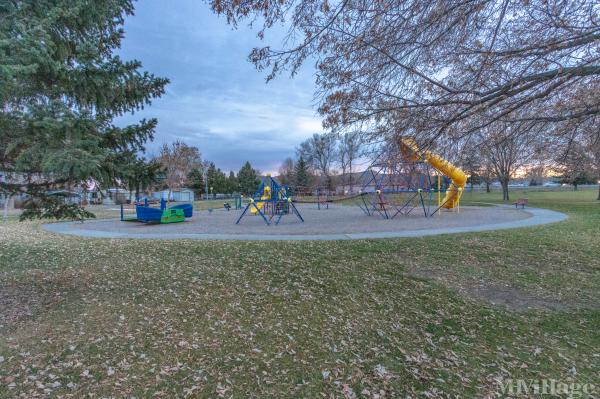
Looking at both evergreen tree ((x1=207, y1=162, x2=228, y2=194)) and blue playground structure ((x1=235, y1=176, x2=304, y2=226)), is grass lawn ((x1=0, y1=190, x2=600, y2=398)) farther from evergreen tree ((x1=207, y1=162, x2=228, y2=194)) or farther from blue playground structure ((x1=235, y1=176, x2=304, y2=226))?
evergreen tree ((x1=207, y1=162, x2=228, y2=194))

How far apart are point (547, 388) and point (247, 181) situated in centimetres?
6621

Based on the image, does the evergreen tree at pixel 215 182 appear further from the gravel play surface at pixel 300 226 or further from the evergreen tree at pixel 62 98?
the evergreen tree at pixel 62 98

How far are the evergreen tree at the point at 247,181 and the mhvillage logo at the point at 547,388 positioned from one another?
63.7m

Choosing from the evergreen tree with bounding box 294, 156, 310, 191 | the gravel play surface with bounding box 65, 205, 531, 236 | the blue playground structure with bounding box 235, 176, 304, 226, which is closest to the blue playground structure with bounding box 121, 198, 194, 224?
the gravel play surface with bounding box 65, 205, 531, 236

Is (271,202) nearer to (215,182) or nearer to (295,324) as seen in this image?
(295,324)

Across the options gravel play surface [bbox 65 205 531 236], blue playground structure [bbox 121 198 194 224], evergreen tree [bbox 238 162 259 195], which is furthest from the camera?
evergreen tree [bbox 238 162 259 195]

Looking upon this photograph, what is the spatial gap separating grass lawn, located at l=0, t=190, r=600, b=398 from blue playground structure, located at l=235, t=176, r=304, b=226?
310 inches

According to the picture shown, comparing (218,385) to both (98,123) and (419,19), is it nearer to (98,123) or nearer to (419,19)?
(98,123)

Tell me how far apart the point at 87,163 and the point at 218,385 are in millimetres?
2582

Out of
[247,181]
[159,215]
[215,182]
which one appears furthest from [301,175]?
[159,215]

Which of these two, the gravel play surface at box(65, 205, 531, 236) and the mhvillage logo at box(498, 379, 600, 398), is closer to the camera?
the mhvillage logo at box(498, 379, 600, 398)

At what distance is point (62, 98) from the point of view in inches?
167

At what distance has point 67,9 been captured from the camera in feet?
13.5

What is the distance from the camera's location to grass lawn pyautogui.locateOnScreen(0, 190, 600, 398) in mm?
3196
